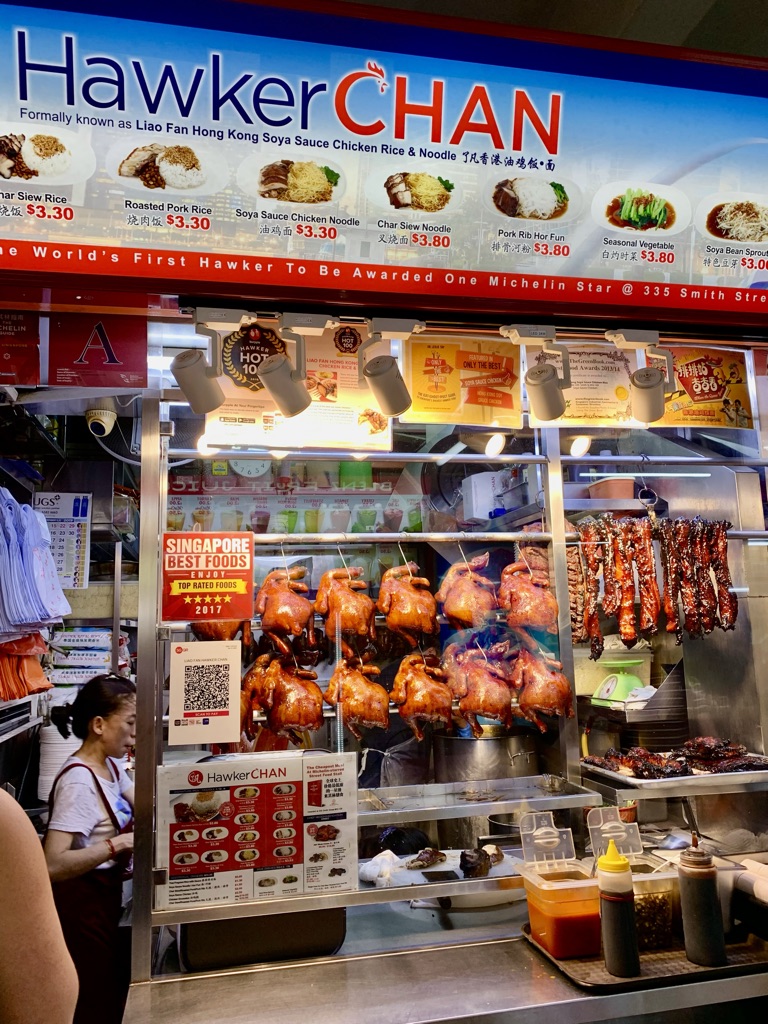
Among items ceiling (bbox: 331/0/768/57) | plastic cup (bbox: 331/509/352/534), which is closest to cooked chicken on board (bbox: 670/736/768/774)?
plastic cup (bbox: 331/509/352/534)

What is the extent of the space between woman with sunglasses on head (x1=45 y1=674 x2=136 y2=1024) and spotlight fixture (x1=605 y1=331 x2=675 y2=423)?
334 cm

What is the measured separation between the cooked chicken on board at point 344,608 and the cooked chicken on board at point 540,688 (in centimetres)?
84

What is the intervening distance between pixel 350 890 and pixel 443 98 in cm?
310

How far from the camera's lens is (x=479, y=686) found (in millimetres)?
3928

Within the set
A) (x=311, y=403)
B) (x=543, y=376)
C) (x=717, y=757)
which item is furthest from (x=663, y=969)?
(x=311, y=403)

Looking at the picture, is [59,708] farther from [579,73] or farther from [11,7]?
[579,73]

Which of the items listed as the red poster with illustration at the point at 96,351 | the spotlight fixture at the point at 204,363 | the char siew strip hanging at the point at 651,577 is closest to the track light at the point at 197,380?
the spotlight fixture at the point at 204,363

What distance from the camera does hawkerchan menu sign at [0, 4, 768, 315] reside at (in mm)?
2414

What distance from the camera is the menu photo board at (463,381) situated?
338 centimetres

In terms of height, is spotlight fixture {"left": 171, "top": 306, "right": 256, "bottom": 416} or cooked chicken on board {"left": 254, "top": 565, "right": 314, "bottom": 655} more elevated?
spotlight fixture {"left": 171, "top": 306, "right": 256, "bottom": 416}

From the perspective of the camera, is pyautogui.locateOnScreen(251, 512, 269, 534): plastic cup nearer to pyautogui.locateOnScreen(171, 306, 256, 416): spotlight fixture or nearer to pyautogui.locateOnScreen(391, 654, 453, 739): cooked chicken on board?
pyautogui.locateOnScreen(391, 654, 453, 739): cooked chicken on board

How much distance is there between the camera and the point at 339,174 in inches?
104

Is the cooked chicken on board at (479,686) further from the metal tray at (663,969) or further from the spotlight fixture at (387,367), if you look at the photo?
the spotlight fixture at (387,367)

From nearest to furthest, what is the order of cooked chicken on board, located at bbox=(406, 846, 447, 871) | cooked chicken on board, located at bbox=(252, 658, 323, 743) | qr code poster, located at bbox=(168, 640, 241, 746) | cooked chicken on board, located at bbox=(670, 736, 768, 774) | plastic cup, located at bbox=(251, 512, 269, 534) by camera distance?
qr code poster, located at bbox=(168, 640, 241, 746) < cooked chicken on board, located at bbox=(406, 846, 447, 871) < cooked chicken on board, located at bbox=(252, 658, 323, 743) < cooked chicken on board, located at bbox=(670, 736, 768, 774) < plastic cup, located at bbox=(251, 512, 269, 534)
